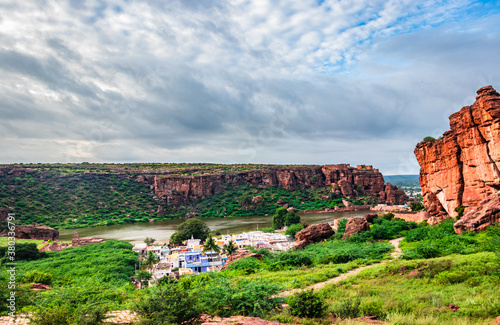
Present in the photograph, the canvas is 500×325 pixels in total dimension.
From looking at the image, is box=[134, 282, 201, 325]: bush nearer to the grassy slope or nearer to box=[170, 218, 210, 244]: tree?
box=[170, 218, 210, 244]: tree

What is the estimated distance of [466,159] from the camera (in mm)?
22844

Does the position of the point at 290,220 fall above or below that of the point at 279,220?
above

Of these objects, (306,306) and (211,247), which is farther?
(211,247)

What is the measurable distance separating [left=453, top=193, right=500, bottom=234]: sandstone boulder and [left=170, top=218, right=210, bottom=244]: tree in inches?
1257

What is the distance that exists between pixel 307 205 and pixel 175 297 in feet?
241

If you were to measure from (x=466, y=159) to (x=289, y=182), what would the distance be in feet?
237

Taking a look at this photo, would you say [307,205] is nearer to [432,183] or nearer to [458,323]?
[432,183]

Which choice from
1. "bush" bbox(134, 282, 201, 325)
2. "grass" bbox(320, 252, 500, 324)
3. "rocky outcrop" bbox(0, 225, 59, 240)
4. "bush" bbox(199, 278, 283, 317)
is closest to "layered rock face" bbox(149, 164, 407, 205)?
"rocky outcrop" bbox(0, 225, 59, 240)

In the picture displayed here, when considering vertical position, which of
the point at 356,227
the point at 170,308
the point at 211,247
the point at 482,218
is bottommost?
the point at 211,247

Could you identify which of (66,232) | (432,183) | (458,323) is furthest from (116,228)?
(458,323)

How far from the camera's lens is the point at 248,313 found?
8.79 meters

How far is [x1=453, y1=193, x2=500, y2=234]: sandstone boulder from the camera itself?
704 inches

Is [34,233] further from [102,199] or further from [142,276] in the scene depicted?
[142,276]

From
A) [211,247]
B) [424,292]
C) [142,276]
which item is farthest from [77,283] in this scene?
[424,292]
